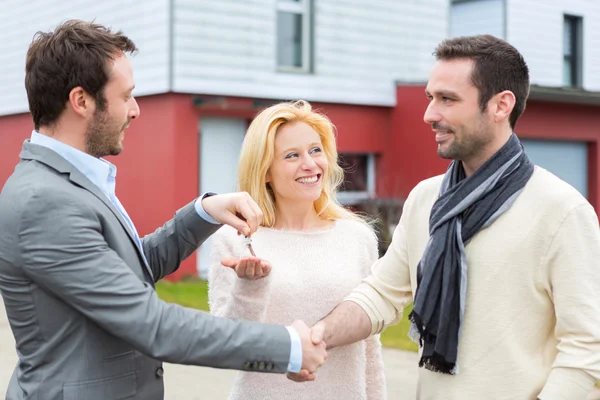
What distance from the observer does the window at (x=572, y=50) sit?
18312 mm

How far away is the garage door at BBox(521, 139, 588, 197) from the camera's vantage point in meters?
15.4

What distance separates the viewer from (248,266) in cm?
333

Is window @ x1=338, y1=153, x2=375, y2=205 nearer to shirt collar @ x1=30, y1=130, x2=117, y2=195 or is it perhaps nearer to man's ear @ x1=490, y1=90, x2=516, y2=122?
man's ear @ x1=490, y1=90, x2=516, y2=122

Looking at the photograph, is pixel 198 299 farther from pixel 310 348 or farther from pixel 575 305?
pixel 575 305

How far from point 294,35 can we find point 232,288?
10605 mm

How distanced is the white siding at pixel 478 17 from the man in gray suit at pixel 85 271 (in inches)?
590

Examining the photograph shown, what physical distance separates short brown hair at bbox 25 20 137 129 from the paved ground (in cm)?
394

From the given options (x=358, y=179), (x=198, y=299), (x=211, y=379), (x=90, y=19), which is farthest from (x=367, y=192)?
(x=211, y=379)

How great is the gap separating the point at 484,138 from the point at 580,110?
1394cm

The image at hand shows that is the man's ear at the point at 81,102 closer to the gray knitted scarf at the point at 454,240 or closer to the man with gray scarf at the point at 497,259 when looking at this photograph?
the man with gray scarf at the point at 497,259

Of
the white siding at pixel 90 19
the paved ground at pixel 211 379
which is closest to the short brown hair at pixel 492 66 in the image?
the paved ground at pixel 211 379

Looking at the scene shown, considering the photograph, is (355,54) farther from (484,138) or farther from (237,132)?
(484,138)

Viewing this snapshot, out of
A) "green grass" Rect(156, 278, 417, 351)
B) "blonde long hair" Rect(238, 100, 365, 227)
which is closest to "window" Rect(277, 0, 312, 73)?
"green grass" Rect(156, 278, 417, 351)

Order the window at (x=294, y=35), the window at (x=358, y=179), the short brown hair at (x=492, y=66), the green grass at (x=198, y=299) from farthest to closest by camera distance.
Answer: the window at (x=358, y=179), the window at (x=294, y=35), the green grass at (x=198, y=299), the short brown hair at (x=492, y=66)
